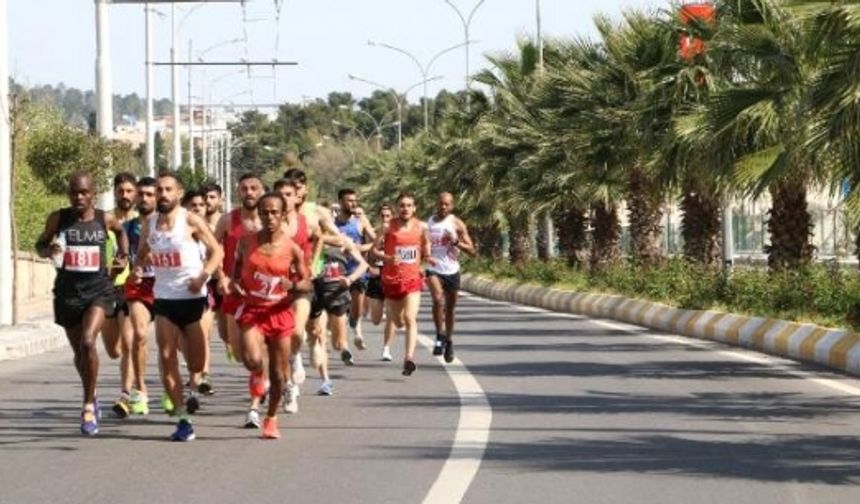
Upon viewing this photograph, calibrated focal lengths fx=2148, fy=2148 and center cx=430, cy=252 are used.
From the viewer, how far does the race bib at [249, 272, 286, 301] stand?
14828mm

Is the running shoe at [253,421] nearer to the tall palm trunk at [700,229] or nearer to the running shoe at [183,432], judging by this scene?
the running shoe at [183,432]

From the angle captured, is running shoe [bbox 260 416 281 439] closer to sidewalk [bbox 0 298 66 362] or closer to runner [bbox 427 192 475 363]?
runner [bbox 427 192 475 363]

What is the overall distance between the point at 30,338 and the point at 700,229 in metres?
13.5

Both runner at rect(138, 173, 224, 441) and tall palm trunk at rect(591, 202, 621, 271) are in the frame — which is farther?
tall palm trunk at rect(591, 202, 621, 271)

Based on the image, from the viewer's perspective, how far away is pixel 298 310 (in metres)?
15.5

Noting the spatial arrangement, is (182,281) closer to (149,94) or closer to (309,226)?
(309,226)

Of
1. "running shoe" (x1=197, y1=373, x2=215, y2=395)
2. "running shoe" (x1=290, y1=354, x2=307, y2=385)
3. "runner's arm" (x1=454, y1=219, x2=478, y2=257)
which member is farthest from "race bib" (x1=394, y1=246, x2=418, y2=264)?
"running shoe" (x1=290, y1=354, x2=307, y2=385)

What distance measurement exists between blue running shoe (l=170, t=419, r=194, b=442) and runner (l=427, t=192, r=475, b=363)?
866cm

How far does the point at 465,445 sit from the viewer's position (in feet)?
46.5

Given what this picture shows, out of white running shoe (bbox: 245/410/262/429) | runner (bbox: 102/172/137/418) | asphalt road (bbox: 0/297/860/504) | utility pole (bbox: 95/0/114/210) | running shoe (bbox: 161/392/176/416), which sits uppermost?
utility pole (bbox: 95/0/114/210)

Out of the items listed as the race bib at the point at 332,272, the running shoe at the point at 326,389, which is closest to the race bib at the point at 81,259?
the running shoe at the point at 326,389

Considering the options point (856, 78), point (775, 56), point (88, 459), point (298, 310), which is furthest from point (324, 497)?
point (775, 56)

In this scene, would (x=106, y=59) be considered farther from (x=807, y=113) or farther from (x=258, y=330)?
(x=258, y=330)

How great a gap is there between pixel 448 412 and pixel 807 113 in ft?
18.6
